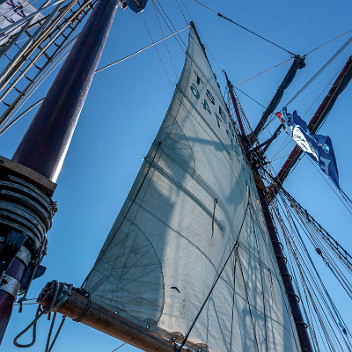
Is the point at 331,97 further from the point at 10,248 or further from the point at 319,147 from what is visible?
the point at 10,248

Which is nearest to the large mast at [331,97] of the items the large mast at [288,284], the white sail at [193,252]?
the large mast at [288,284]

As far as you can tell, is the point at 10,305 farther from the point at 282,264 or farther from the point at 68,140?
the point at 282,264

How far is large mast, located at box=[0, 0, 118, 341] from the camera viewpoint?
141 centimetres

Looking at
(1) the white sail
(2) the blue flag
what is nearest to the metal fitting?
(1) the white sail

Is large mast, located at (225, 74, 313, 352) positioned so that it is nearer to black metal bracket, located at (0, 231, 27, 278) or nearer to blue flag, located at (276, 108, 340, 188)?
blue flag, located at (276, 108, 340, 188)

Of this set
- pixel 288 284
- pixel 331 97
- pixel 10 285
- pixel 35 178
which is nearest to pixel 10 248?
pixel 10 285

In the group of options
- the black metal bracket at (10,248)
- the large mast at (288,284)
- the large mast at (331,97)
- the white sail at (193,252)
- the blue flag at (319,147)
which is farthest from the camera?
the large mast at (331,97)

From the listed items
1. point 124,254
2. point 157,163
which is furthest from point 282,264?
point 124,254

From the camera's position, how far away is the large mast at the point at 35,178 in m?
1.41

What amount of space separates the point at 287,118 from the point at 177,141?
5.20 m

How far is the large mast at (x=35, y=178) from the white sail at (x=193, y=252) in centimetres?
111

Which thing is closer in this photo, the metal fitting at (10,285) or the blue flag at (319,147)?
the metal fitting at (10,285)

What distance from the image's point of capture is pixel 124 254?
2912 millimetres

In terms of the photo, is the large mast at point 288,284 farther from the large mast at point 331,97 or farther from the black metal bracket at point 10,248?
the black metal bracket at point 10,248
